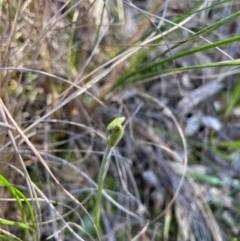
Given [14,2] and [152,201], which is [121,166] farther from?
[14,2]

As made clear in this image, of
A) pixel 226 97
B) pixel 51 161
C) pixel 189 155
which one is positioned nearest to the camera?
pixel 51 161

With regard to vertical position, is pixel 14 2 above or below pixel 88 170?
above

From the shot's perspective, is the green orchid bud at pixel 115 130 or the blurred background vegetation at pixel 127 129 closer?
the green orchid bud at pixel 115 130

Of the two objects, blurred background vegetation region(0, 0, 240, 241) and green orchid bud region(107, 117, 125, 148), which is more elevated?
green orchid bud region(107, 117, 125, 148)

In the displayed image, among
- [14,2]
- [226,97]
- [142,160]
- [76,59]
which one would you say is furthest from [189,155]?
[14,2]

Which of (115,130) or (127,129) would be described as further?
(127,129)

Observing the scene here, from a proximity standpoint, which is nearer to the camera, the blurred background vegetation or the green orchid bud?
the green orchid bud

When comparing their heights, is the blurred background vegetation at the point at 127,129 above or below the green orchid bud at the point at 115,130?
below

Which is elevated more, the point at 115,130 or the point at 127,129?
the point at 115,130
